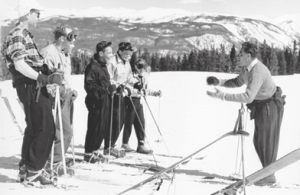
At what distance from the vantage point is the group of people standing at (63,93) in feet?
7.83

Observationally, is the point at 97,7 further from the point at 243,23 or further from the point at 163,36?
the point at 243,23

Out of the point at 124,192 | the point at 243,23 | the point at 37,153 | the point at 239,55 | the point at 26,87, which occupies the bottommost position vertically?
the point at 124,192

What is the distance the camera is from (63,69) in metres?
2.50

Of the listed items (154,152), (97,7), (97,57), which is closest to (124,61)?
(97,57)

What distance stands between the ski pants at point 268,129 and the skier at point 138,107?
1.86 ft

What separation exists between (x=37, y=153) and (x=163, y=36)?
0.93 metres

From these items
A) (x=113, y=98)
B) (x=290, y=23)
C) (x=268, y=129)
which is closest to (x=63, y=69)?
(x=113, y=98)

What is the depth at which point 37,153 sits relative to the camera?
248 centimetres

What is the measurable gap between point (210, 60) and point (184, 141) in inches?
18.4

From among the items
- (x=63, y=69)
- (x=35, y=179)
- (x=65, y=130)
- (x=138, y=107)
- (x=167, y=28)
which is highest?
(x=167, y=28)

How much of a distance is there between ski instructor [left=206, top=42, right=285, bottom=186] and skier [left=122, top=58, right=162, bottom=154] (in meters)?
0.36

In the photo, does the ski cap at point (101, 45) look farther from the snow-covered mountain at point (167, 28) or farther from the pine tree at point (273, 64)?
the pine tree at point (273, 64)

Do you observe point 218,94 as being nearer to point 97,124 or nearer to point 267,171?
point 267,171

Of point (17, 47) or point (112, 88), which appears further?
point (112, 88)
